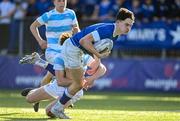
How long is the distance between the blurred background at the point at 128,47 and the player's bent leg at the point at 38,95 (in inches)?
358

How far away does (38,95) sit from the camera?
14336 millimetres

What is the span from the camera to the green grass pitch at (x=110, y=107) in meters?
13.6

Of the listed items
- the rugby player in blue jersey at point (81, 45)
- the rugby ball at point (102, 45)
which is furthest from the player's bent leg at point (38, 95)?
the rugby ball at point (102, 45)

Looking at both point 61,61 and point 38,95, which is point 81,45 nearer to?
point 61,61

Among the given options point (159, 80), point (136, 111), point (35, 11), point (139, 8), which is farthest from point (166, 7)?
point (136, 111)

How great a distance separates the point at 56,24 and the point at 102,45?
3110mm

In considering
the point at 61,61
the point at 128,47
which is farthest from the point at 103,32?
the point at 128,47

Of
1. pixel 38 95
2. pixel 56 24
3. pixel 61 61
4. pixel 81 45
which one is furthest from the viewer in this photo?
pixel 56 24

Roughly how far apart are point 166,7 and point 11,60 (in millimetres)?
5654

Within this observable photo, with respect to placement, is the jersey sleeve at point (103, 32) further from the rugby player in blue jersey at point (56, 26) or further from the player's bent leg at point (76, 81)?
the rugby player in blue jersey at point (56, 26)

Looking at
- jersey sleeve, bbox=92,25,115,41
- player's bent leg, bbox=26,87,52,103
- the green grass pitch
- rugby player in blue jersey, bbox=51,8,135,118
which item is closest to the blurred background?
the green grass pitch

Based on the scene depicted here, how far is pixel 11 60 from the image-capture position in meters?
24.7

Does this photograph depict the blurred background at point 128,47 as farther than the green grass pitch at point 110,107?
Yes

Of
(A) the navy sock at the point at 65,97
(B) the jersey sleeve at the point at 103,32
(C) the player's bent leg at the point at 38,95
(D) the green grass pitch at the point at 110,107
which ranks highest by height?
(B) the jersey sleeve at the point at 103,32
